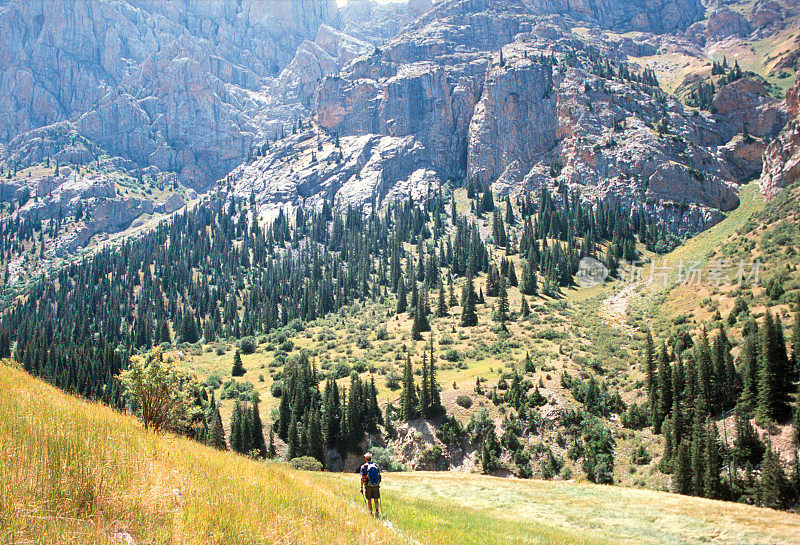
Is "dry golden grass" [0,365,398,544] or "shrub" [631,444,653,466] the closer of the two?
"dry golden grass" [0,365,398,544]

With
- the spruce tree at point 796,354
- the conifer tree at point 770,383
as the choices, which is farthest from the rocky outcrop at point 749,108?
the conifer tree at point 770,383

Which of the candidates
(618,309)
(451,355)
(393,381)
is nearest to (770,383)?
(451,355)

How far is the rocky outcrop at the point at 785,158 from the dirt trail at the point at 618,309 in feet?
150

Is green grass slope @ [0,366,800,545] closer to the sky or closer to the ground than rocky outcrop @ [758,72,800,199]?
closer to the ground

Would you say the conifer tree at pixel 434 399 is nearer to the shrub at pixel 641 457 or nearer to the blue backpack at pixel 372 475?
the shrub at pixel 641 457

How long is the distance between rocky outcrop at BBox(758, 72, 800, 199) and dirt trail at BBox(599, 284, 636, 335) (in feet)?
150

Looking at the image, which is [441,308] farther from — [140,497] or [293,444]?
[140,497]

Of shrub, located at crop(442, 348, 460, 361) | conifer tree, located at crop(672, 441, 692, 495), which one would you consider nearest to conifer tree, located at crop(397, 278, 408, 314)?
shrub, located at crop(442, 348, 460, 361)

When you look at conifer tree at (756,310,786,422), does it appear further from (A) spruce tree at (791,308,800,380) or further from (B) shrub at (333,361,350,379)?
(B) shrub at (333,361,350,379)

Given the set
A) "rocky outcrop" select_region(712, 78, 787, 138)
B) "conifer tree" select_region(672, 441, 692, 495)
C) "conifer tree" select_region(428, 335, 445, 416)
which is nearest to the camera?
"conifer tree" select_region(672, 441, 692, 495)

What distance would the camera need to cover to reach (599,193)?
17262cm

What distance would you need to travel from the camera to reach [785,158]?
11194cm

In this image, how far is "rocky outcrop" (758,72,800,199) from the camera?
107 m

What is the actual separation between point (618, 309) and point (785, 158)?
2503 inches
